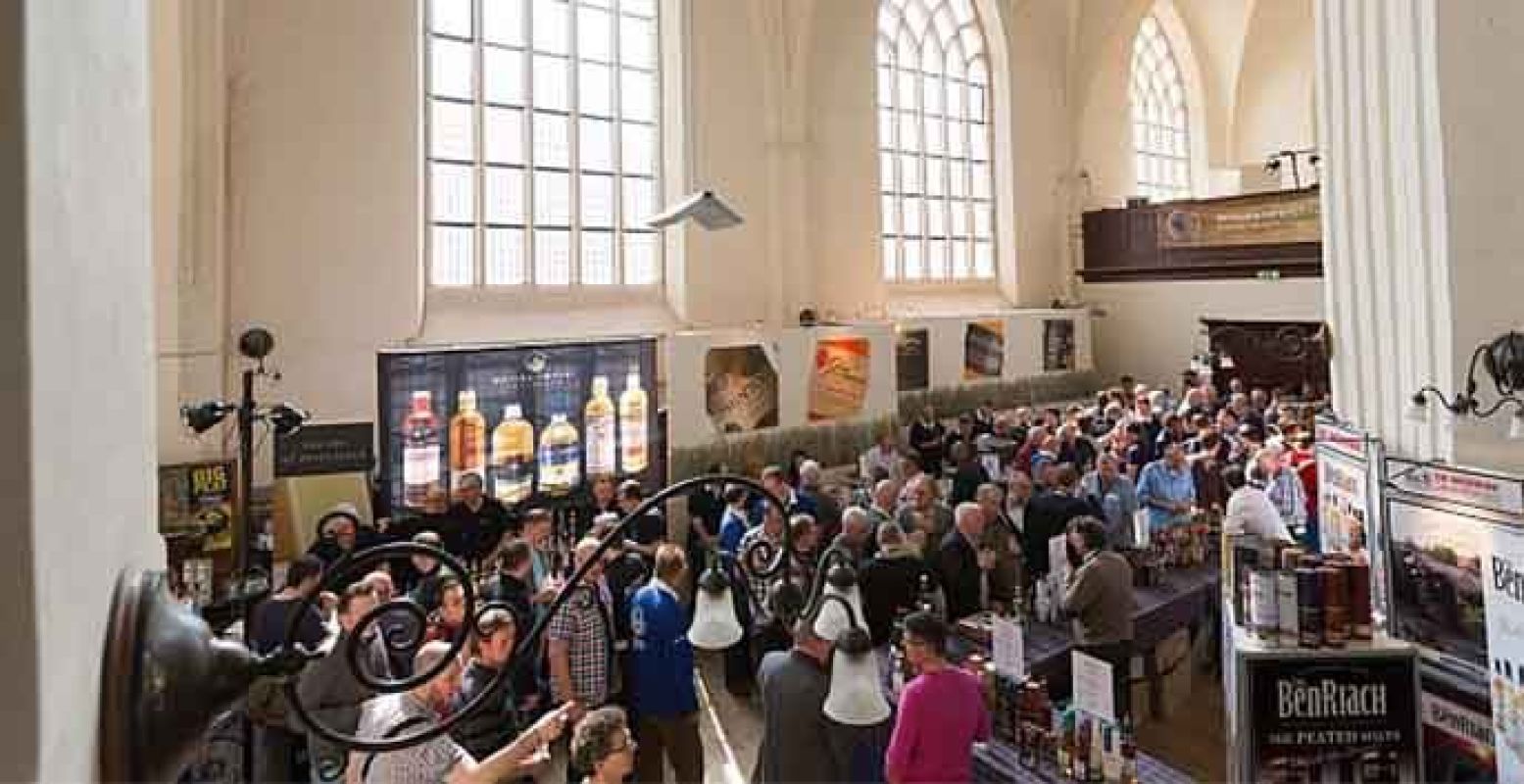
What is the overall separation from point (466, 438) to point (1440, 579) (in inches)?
263

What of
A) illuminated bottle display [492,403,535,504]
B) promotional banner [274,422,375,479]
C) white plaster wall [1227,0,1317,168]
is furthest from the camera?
white plaster wall [1227,0,1317,168]

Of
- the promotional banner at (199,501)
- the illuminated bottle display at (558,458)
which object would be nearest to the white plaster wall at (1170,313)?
the illuminated bottle display at (558,458)

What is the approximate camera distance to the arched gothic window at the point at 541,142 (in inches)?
366

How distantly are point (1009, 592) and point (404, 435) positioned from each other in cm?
490

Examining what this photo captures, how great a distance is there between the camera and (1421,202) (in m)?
5.09

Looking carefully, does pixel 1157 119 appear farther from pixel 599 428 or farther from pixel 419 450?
pixel 419 450

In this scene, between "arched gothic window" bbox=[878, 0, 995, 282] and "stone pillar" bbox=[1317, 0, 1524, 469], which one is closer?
"stone pillar" bbox=[1317, 0, 1524, 469]

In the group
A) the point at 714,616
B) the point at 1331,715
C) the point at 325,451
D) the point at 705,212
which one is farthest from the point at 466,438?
the point at 1331,715

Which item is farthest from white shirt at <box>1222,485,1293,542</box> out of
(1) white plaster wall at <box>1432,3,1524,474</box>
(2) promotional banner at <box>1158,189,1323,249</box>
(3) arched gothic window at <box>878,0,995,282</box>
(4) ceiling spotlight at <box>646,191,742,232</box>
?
(3) arched gothic window at <box>878,0,995,282</box>

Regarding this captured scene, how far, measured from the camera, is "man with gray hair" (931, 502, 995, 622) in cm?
562

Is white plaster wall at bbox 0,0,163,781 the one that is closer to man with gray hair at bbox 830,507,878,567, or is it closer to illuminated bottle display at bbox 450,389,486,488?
man with gray hair at bbox 830,507,878,567

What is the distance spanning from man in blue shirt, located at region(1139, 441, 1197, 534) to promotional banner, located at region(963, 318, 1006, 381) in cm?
518

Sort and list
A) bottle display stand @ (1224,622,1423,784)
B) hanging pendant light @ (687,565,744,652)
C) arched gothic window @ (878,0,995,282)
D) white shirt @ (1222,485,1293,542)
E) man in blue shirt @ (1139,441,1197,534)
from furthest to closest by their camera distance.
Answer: arched gothic window @ (878,0,995,282)
man in blue shirt @ (1139,441,1197,534)
white shirt @ (1222,485,1293,542)
bottle display stand @ (1224,622,1423,784)
hanging pendant light @ (687,565,744,652)

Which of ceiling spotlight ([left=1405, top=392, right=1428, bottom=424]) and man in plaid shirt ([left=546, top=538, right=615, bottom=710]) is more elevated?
ceiling spotlight ([left=1405, top=392, right=1428, bottom=424])
